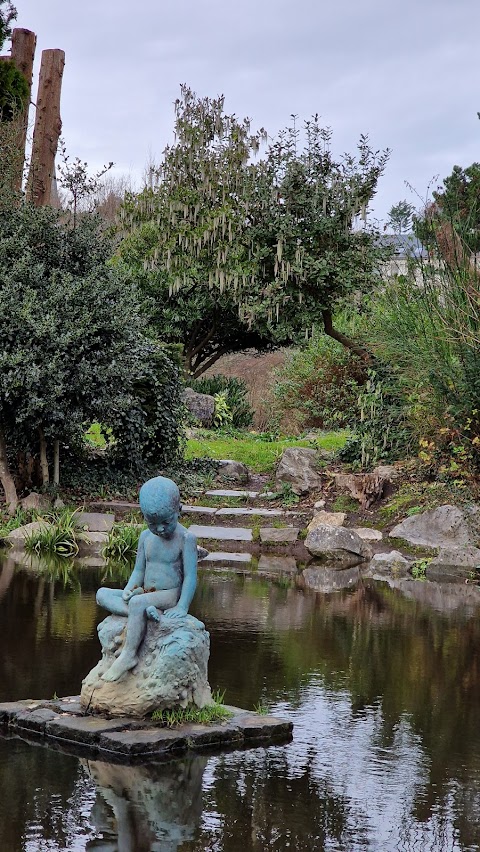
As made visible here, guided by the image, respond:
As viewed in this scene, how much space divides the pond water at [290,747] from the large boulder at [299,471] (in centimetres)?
495

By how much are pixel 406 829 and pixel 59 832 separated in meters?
1.45

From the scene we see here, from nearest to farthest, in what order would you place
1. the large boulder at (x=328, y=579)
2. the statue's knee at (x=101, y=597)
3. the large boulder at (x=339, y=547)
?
the statue's knee at (x=101, y=597)
the large boulder at (x=328, y=579)
the large boulder at (x=339, y=547)

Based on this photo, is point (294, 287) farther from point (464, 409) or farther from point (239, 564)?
point (239, 564)

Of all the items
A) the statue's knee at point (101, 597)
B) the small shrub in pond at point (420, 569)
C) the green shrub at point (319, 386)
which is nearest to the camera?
Result: the statue's knee at point (101, 597)

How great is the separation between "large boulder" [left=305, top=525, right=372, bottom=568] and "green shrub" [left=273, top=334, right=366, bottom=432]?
5069 millimetres

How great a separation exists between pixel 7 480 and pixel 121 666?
864cm

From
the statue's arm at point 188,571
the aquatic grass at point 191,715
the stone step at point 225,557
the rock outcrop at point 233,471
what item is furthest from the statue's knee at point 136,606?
the rock outcrop at point 233,471

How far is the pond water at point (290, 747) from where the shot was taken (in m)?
4.37

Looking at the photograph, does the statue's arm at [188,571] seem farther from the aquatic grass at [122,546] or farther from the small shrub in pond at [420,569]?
the small shrub in pond at [420,569]

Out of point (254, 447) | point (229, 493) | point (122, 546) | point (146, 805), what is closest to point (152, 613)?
point (146, 805)

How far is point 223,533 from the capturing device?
13617 millimetres

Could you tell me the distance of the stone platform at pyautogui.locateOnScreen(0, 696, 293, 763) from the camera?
5.34 m

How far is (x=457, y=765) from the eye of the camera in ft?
Result: 17.8

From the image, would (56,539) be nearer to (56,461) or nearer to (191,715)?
(56,461)
